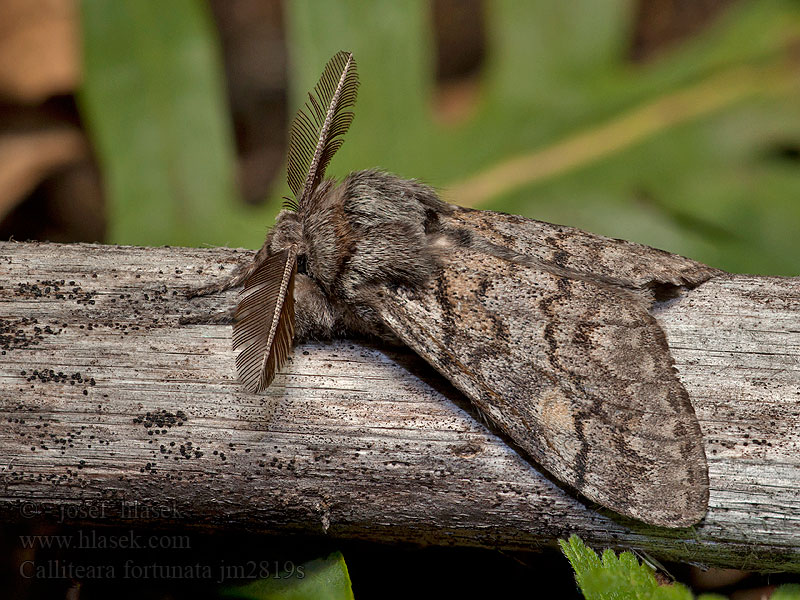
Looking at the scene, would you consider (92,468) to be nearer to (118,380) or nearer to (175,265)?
(118,380)

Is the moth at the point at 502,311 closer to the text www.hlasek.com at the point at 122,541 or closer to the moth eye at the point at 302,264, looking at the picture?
the moth eye at the point at 302,264

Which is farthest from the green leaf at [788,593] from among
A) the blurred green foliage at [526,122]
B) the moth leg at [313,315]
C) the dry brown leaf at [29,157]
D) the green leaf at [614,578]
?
the dry brown leaf at [29,157]

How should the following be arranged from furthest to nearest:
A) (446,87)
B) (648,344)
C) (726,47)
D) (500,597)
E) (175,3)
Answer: (446,87)
(726,47)
(175,3)
(500,597)
(648,344)

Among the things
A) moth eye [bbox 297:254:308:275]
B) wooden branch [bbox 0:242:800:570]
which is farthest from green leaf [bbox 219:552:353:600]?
moth eye [bbox 297:254:308:275]

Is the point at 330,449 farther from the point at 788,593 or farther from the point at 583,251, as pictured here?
the point at 788,593

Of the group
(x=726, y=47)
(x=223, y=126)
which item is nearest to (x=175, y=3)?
(x=223, y=126)

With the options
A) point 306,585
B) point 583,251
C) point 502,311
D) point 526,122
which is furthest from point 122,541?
point 526,122

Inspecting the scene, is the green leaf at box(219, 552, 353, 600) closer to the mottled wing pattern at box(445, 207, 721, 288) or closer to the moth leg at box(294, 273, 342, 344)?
the moth leg at box(294, 273, 342, 344)
